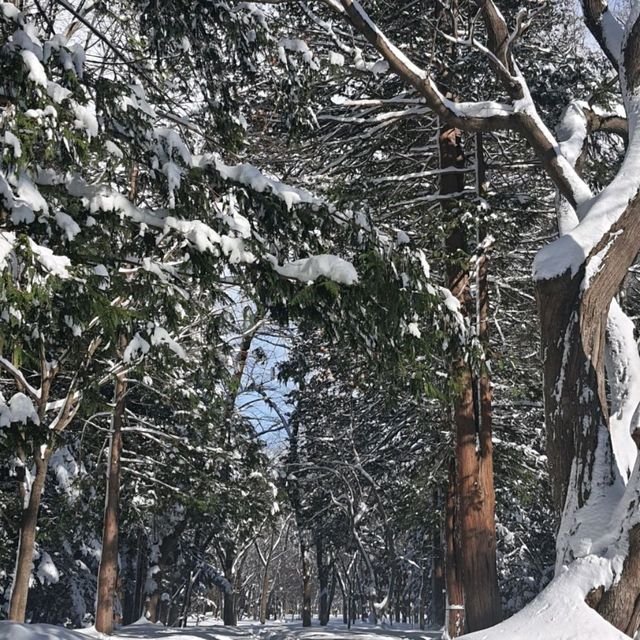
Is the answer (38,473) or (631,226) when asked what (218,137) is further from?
(38,473)

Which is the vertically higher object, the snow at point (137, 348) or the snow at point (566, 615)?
the snow at point (137, 348)

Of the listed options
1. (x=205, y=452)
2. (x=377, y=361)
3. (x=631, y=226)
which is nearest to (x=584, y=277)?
(x=631, y=226)

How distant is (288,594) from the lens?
268 feet

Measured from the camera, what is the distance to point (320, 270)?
17.8ft

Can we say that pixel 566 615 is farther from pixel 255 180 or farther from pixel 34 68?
pixel 34 68

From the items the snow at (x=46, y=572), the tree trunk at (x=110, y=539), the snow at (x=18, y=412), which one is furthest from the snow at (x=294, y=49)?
the snow at (x=46, y=572)

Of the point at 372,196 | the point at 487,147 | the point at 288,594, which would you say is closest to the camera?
the point at 372,196

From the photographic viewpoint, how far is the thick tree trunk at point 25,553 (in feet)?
34.8

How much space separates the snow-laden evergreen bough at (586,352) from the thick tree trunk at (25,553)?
7.81 metres

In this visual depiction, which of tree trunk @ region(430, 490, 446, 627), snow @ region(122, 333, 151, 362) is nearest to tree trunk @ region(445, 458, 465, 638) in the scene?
tree trunk @ region(430, 490, 446, 627)

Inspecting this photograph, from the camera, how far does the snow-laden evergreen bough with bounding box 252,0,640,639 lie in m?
4.06

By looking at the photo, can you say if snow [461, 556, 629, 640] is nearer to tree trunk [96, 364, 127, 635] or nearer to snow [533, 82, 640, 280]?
snow [533, 82, 640, 280]

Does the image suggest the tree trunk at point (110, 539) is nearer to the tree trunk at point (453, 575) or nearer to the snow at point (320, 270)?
the tree trunk at point (453, 575)

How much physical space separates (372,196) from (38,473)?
6530 mm
